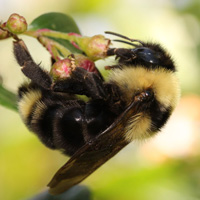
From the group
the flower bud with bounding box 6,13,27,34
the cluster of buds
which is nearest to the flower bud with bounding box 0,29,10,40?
the flower bud with bounding box 6,13,27,34

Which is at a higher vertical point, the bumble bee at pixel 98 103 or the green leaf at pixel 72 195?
the bumble bee at pixel 98 103

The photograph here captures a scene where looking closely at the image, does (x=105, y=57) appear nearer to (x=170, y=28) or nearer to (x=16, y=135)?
(x=16, y=135)

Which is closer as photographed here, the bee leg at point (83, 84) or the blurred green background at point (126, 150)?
the bee leg at point (83, 84)

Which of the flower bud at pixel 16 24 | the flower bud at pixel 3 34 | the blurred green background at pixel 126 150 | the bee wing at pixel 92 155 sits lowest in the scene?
the blurred green background at pixel 126 150

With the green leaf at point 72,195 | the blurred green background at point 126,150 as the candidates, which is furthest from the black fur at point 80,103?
the blurred green background at point 126,150

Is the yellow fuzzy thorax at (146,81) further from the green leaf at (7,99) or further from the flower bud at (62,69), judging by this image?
the green leaf at (7,99)

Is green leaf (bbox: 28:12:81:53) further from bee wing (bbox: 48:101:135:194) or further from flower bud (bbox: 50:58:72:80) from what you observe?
bee wing (bbox: 48:101:135:194)

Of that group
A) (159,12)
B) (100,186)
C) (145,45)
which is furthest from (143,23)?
(145,45)
